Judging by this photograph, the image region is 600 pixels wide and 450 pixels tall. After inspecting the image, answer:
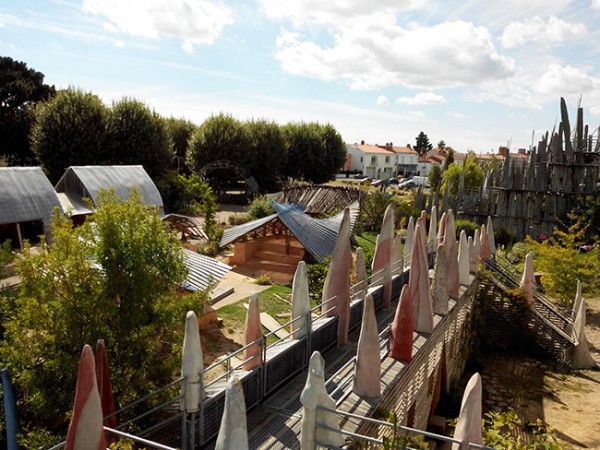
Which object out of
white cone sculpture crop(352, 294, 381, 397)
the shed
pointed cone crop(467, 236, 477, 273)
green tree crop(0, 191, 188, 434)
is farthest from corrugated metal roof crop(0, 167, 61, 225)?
pointed cone crop(467, 236, 477, 273)

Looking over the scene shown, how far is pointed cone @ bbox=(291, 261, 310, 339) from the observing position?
10312 millimetres

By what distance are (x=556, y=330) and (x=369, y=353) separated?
14.2 metres

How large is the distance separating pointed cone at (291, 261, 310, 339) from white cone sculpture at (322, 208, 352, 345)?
1194mm

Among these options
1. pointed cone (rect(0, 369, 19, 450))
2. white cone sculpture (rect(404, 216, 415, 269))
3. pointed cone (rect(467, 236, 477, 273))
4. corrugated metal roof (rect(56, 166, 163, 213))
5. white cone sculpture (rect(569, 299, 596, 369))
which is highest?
corrugated metal roof (rect(56, 166, 163, 213))

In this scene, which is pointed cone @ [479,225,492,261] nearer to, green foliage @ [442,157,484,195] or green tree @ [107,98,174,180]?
green foliage @ [442,157,484,195]

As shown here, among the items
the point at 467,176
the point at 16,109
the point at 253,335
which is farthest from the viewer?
the point at 467,176

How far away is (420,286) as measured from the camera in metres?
12.0

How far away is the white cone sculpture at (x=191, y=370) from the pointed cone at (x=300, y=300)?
10.2 ft

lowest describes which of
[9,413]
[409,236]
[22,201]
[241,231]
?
[9,413]

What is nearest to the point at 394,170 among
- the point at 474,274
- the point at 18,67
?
the point at 18,67

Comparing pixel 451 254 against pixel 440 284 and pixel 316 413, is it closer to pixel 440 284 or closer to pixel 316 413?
pixel 440 284

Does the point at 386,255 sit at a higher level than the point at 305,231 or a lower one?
higher

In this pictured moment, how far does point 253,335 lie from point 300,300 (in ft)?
4.63

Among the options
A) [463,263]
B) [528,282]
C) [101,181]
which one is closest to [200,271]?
[463,263]
